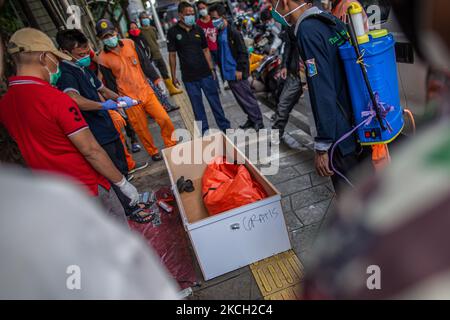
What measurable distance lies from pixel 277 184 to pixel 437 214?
10.8 feet

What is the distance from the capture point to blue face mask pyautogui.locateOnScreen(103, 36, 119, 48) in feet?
Result: 13.9

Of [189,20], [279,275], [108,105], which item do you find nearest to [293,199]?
[279,275]

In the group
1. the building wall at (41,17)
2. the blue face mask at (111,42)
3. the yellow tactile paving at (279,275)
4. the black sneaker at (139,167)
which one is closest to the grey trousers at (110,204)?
the yellow tactile paving at (279,275)

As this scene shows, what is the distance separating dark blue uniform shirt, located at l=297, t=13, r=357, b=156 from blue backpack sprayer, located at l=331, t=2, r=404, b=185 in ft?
0.22

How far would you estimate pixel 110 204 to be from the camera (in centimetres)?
235

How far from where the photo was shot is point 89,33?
9.39 m

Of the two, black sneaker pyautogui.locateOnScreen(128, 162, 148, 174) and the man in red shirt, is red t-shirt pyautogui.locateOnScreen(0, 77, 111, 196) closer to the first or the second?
the man in red shirt

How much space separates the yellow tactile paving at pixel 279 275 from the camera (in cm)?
227

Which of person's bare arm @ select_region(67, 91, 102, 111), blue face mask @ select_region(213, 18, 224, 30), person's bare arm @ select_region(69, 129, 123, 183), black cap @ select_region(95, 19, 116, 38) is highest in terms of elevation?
black cap @ select_region(95, 19, 116, 38)

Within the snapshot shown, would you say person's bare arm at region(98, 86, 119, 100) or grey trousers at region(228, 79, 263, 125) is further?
grey trousers at region(228, 79, 263, 125)

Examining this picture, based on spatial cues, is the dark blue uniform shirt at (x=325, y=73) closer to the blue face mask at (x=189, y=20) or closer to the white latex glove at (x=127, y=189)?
the white latex glove at (x=127, y=189)

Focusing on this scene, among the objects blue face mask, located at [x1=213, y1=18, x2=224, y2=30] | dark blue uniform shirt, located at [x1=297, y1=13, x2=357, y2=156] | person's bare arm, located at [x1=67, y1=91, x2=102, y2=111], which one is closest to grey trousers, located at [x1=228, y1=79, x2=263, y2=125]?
blue face mask, located at [x1=213, y1=18, x2=224, y2=30]

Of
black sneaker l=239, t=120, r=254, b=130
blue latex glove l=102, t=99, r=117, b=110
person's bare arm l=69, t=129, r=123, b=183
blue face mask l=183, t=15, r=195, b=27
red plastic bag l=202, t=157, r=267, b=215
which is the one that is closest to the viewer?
person's bare arm l=69, t=129, r=123, b=183

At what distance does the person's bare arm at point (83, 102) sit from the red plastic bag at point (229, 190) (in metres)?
1.31
